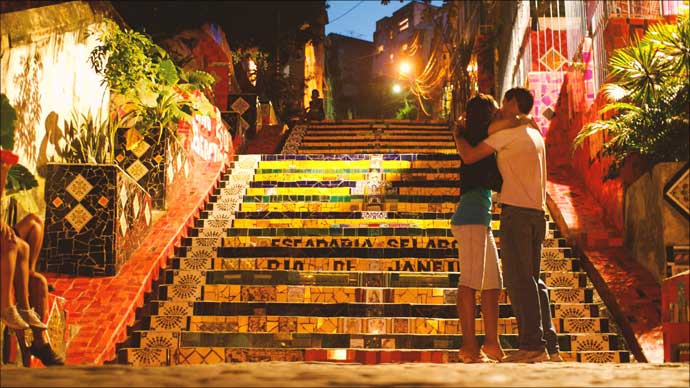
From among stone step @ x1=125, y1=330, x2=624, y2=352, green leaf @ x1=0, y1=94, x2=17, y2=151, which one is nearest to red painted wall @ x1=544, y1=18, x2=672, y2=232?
stone step @ x1=125, y1=330, x2=624, y2=352

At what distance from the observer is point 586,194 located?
8.91 meters

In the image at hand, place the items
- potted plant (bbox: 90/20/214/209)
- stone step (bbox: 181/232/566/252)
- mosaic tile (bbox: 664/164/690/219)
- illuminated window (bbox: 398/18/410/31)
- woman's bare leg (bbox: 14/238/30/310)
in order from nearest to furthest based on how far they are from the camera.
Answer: woman's bare leg (bbox: 14/238/30/310), mosaic tile (bbox: 664/164/690/219), stone step (bbox: 181/232/566/252), potted plant (bbox: 90/20/214/209), illuminated window (bbox: 398/18/410/31)

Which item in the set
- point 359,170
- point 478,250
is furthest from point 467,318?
point 359,170

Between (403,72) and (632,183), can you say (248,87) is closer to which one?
(403,72)

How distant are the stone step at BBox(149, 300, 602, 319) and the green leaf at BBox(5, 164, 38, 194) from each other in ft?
5.21

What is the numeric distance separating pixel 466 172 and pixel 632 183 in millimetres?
3183

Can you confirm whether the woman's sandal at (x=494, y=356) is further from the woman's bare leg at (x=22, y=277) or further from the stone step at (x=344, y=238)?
the stone step at (x=344, y=238)

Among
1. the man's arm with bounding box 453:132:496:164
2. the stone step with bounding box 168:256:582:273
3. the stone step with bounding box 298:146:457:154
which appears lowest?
the stone step with bounding box 168:256:582:273

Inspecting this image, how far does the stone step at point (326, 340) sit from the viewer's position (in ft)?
19.0

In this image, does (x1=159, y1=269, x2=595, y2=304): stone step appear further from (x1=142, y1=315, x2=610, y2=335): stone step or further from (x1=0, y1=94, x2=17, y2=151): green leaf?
(x1=0, y1=94, x2=17, y2=151): green leaf

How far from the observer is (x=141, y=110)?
27.5ft

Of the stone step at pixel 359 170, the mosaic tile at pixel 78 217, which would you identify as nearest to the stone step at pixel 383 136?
the stone step at pixel 359 170

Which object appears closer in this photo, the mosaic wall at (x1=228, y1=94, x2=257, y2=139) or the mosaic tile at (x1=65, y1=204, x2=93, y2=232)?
the mosaic tile at (x1=65, y1=204, x2=93, y2=232)

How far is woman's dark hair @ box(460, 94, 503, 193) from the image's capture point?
15.2 ft
